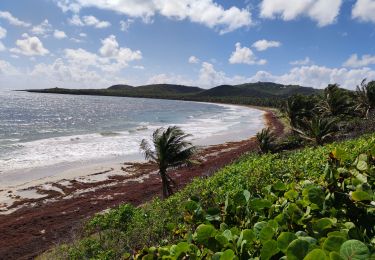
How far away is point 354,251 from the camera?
4.37 feet

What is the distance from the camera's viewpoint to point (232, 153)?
42.2 metres

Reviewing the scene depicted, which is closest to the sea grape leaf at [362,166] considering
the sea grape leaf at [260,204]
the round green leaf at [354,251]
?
the sea grape leaf at [260,204]

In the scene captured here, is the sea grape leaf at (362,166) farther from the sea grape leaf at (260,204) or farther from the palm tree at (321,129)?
the palm tree at (321,129)

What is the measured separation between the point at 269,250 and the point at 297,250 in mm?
203

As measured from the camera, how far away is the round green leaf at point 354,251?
1326 millimetres

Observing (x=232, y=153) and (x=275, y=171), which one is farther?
(x=232, y=153)

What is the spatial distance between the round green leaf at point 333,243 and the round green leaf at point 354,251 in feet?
0.44

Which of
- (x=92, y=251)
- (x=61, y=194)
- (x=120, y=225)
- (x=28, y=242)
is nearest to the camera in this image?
(x=92, y=251)

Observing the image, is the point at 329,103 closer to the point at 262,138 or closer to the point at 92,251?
the point at 262,138

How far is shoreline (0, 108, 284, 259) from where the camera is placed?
1966 cm

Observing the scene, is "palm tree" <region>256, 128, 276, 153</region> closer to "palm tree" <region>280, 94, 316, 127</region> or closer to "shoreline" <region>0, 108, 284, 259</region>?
"shoreline" <region>0, 108, 284, 259</region>

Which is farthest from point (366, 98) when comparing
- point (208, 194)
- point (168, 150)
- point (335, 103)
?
point (208, 194)

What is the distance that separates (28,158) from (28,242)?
19673mm

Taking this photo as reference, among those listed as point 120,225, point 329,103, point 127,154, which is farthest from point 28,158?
point 329,103
